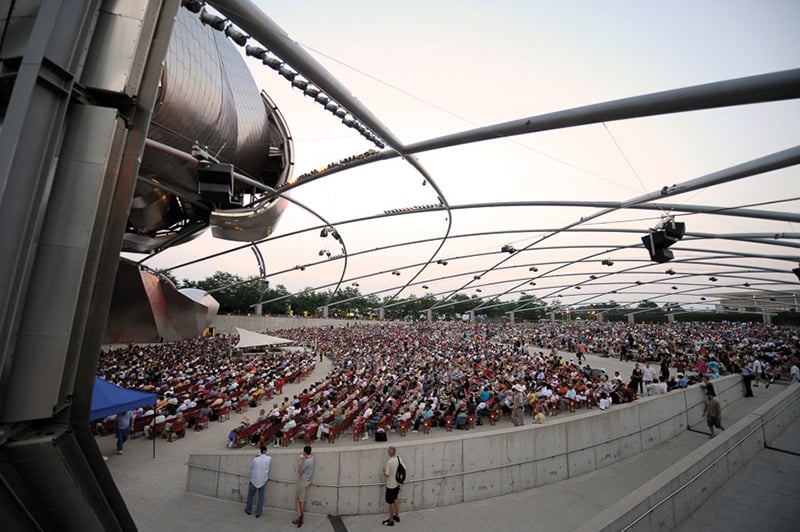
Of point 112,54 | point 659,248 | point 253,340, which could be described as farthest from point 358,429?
point 253,340

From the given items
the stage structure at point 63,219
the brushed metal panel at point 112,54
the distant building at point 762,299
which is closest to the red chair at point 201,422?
the stage structure at point 63,219

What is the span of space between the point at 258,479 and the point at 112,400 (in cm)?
429

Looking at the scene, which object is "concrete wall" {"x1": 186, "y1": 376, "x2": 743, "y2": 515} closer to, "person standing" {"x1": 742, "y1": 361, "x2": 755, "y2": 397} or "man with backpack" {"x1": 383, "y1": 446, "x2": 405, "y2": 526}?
"man with backpack" {"x1": 383, "y1": 446, "x2": 405, "y2": 526}

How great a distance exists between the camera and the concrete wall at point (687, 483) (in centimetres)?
388

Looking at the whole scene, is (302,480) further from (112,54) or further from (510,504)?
(112,54)

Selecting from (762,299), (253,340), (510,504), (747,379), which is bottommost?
(510,504)

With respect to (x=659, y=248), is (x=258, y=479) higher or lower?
lower

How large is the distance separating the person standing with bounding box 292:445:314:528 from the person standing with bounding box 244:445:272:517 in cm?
60

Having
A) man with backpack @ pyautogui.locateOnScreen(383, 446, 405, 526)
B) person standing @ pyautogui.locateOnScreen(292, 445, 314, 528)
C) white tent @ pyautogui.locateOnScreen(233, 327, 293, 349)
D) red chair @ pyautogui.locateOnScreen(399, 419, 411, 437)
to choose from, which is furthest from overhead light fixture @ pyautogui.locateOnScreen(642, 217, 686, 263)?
white tent @ pyautogui.locateOnScreen(233, 327, 293, 349)

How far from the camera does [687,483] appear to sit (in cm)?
467

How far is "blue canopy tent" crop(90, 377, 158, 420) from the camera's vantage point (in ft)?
24.3

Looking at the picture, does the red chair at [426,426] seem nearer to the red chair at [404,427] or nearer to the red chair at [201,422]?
the red chair at [404,427]

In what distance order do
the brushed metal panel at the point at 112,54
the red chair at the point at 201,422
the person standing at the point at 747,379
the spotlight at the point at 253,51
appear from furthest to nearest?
the person standing at the point at 747,379, the red chair at the point at 201,422, the spotlight at the point at 253,51, the brushed metal panel at the point at 112,54

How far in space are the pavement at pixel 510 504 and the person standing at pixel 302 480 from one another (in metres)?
0.22
